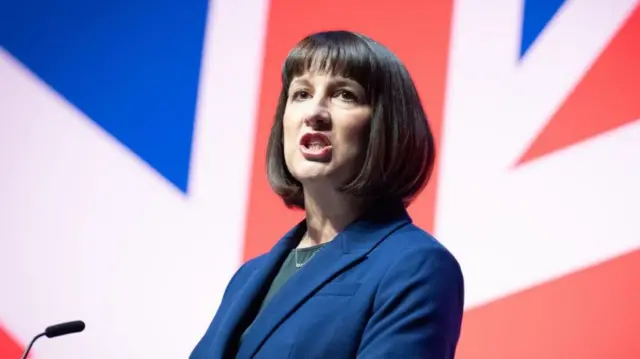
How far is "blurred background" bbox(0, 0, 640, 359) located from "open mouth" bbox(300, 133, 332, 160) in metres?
0.94

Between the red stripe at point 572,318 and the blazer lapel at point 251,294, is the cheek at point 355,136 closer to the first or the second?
the blazer lapel at point 251,294

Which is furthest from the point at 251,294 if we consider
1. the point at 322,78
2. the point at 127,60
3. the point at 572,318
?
the point at 127,60

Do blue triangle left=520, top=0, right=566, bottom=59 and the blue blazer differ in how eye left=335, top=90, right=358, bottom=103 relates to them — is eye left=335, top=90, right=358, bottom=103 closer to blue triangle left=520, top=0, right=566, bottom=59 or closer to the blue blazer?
the blue blazer

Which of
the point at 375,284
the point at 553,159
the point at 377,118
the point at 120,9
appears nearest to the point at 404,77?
the point at 377,118

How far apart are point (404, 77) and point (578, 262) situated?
95 centimetres

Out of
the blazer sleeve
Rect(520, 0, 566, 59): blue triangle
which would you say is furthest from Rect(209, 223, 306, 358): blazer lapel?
Rect(520, 0, 566, 59): blue triangle

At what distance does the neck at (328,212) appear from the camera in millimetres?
1798

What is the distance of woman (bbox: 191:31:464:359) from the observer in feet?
5.00

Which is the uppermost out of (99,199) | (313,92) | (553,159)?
(313,92)

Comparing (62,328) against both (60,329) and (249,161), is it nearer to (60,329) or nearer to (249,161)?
(60,329)

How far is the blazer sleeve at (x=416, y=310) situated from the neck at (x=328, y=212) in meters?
0.26

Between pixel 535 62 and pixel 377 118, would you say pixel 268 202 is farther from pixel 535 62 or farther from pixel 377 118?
pixel 377 118

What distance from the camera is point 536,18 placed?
2680 millimetres

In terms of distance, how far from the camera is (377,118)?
1.74 m
